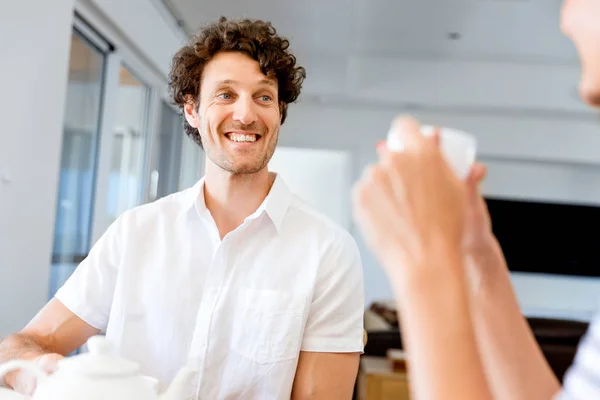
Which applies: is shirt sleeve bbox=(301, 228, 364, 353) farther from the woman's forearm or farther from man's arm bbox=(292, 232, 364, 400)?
the woman's forearm

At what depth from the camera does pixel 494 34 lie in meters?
4.80

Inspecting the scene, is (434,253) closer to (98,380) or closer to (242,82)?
(98,380)

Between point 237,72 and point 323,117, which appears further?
point 323,117

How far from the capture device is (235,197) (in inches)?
55.3

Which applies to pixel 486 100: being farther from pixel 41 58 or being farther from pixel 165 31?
pixel 41 58

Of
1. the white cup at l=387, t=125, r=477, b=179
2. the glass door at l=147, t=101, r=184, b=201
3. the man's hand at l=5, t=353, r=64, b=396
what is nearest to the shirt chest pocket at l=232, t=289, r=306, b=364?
the man's hand at l=5, t=353, r=64, b=396

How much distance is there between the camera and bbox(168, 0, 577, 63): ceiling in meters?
4.17

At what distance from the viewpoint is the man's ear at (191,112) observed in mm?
1557

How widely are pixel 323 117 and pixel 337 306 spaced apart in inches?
216

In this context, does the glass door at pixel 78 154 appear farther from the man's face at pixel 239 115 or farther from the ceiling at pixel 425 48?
the man's face at pixel 239 115

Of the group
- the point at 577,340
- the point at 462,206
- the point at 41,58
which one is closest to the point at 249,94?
the point at 462,206

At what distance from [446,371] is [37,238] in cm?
228

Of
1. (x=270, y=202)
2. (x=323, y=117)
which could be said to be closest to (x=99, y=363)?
(x=270, y=202)

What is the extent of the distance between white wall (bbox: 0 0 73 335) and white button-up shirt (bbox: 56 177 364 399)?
112cm
